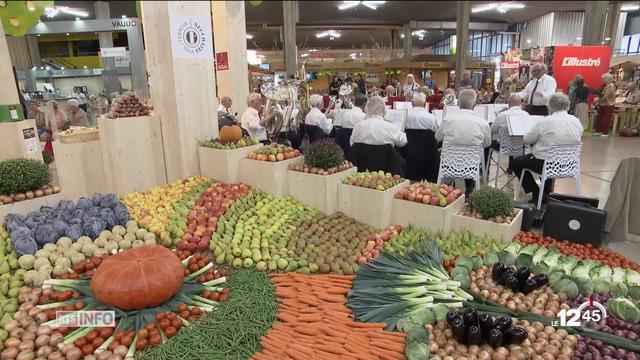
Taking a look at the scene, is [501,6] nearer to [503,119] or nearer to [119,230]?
[503,119]

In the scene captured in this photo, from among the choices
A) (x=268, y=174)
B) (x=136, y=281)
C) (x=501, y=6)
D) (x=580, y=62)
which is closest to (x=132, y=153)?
(x=268, y=174)

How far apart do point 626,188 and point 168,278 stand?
13.7ft

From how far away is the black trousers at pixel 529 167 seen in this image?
473 cm

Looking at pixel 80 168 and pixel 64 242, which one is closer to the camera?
pixel 64 242

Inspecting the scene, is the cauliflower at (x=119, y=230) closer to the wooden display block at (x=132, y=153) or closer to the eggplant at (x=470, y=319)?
the wooden display block at (x=132, y=153)

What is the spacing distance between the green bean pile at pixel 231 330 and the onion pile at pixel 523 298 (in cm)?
126

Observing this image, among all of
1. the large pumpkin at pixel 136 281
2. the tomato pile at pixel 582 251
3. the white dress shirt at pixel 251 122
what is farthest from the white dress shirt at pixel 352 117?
the large pumpkin at pixel 136 281

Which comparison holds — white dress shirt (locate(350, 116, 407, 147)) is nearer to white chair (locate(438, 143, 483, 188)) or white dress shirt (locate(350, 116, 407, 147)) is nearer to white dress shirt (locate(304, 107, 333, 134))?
white chair (locate(438, 143, 483, 188))

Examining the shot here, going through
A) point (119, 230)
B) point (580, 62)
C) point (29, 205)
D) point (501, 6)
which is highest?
point (501, 6)

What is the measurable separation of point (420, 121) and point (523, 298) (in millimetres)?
3819

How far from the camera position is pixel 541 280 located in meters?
2.52

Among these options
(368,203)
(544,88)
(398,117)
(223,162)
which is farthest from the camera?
(544,88)

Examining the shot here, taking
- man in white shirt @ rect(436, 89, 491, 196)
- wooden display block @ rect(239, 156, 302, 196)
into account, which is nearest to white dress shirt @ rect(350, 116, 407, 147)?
man in white shirt @ rect(436, 89, 491, 196)

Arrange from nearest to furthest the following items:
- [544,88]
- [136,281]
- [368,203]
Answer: [136,281] → [368,203] → [544,88]
